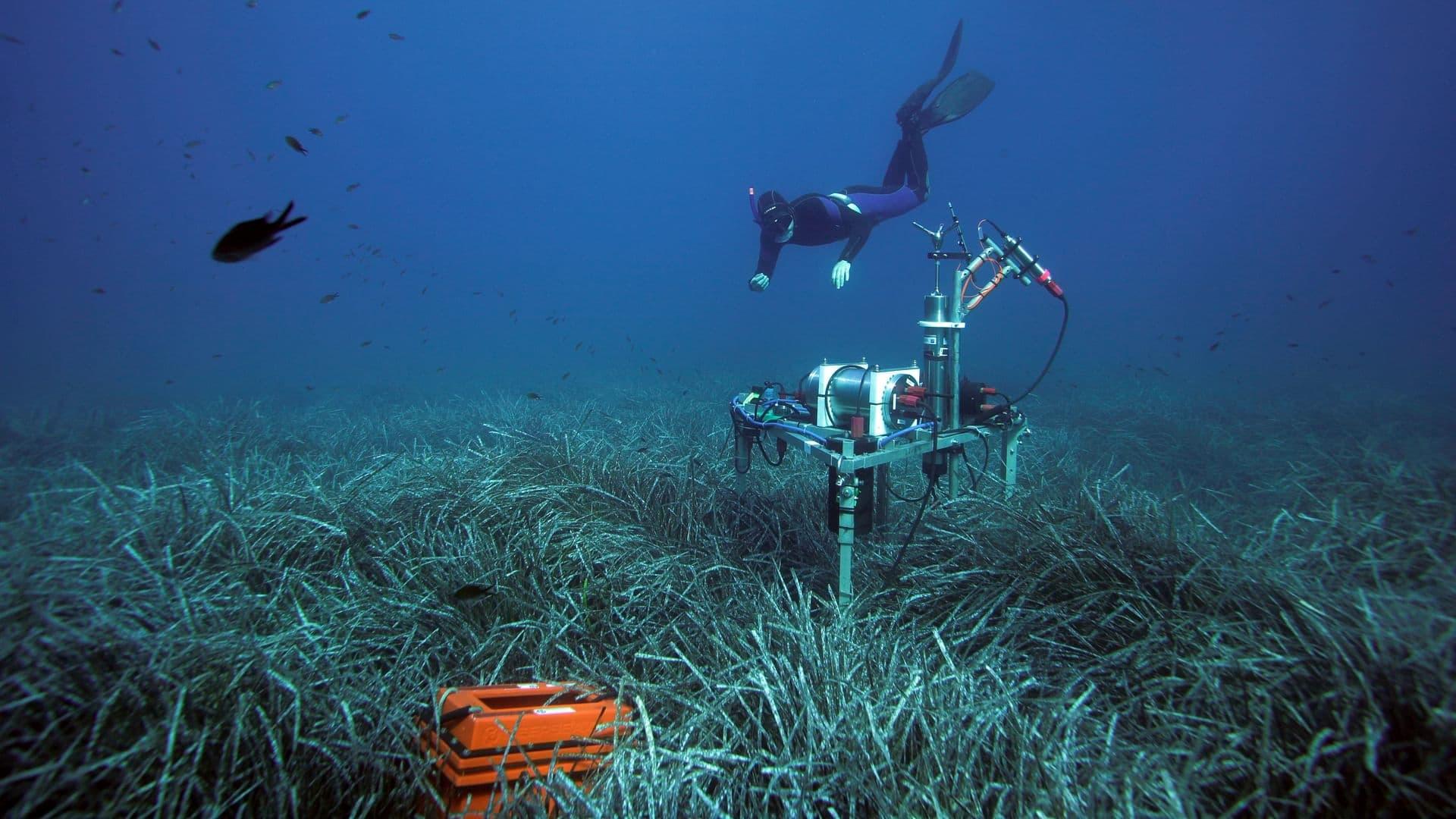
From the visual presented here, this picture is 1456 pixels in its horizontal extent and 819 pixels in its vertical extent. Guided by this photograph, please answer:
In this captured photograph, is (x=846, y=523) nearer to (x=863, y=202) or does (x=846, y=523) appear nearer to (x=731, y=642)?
(x=731, y=642)

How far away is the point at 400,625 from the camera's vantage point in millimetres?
2201

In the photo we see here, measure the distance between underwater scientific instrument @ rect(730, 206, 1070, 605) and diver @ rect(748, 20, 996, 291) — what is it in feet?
7.00

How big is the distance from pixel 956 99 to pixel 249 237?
9.63 metres

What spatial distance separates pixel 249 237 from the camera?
7.27 feet

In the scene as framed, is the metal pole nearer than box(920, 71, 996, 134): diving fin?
Yes

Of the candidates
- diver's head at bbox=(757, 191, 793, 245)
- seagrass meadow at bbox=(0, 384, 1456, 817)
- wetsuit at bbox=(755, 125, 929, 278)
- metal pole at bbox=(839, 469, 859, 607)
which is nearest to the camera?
seagrass meadow at bbox=(0, 384, 1456, 817)

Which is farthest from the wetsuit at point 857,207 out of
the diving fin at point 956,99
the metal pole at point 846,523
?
the metal pole at point 846,523

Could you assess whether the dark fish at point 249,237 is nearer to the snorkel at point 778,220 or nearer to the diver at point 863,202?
the diver at point 863,202

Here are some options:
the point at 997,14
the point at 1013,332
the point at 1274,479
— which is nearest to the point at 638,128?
the point at 997,14

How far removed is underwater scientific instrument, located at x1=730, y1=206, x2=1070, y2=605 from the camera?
2.71m

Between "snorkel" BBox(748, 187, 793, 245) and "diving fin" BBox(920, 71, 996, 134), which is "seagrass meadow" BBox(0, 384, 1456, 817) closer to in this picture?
"snorkel" BBox(748, 187, 793, 245)

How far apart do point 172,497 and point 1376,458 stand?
749 cm

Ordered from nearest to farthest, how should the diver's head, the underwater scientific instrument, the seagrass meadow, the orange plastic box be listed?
1. the seagrass meadow
2. the orange plastic box
3. the underwater scientific instrument
4. the diver's head

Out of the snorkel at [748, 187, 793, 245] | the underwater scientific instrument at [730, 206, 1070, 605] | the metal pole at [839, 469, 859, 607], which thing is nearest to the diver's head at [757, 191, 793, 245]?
the snorkel at [748, 187, 793, 245]
